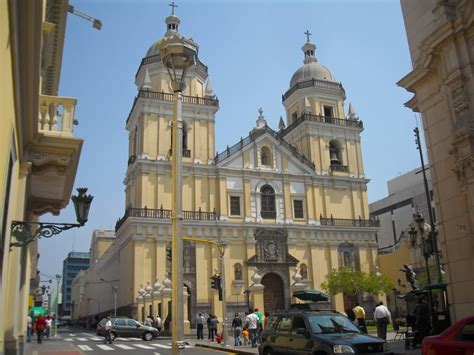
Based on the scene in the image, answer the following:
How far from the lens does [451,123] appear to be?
14383 millimetres

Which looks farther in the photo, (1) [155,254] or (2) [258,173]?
(2) [258,173]

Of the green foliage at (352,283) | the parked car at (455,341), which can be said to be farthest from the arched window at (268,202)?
the parked car at (455,341)

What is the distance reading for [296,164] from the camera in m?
43.1

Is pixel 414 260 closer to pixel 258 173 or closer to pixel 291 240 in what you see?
pixel 291 240

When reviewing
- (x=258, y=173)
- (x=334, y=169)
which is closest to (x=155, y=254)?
(x=258, y=173)

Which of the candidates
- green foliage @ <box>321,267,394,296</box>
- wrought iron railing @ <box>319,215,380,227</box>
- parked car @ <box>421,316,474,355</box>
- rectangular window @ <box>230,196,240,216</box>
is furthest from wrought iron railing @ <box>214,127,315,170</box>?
parked car @ <box>421,316,474,355</box>

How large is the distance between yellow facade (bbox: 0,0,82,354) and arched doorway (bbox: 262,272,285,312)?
27.5 meters

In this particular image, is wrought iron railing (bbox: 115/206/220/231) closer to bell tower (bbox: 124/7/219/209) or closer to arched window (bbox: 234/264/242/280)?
bell tower (bbox: 124/7/219/209)

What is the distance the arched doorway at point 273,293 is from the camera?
38.3m

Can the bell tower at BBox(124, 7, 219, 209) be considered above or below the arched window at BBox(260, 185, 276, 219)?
above

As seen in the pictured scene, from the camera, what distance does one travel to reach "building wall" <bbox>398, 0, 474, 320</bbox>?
44.5 ft

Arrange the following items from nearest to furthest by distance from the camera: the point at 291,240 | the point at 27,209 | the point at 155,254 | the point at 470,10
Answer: the point at 27,209 < the point at 470,10 < the point at 155,254 < the point at 291,240

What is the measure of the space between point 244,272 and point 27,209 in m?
27.6

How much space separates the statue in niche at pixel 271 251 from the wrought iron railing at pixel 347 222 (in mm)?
5205
